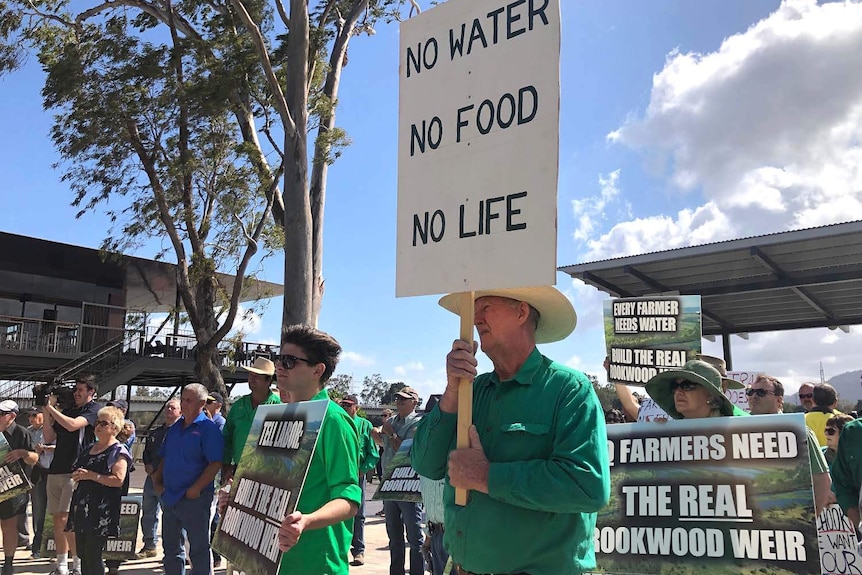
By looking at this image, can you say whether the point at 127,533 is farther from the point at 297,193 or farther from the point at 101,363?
the point at 101,363

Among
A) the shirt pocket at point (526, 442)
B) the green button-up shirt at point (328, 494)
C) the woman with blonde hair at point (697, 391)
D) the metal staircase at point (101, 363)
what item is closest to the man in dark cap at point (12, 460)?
the green button-up shirt at point (328, 494)

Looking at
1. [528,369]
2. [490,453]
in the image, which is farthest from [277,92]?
[490,453]

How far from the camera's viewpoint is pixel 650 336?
24.1 ft

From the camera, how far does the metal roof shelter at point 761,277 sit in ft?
43.9

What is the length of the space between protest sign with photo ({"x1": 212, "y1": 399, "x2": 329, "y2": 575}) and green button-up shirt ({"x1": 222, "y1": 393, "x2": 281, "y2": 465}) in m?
2.16

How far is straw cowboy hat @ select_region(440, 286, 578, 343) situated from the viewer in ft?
8.75

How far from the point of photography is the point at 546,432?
→ 244cm

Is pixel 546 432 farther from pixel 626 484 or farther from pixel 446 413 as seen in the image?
pixel 626 484

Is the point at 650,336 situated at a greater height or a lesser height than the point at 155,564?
greater

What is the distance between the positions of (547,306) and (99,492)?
5.57 meters

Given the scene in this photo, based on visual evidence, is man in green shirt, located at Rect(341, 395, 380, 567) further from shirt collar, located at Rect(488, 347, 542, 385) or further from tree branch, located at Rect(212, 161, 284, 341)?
tree branch, located at Rect(212, 161, 284, 341)

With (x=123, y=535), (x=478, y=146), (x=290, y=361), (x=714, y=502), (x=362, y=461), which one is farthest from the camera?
(x=362, y=461)

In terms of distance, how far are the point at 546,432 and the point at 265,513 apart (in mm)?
1631

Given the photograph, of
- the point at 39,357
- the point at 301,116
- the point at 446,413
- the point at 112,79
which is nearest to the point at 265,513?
the point at 446,413
